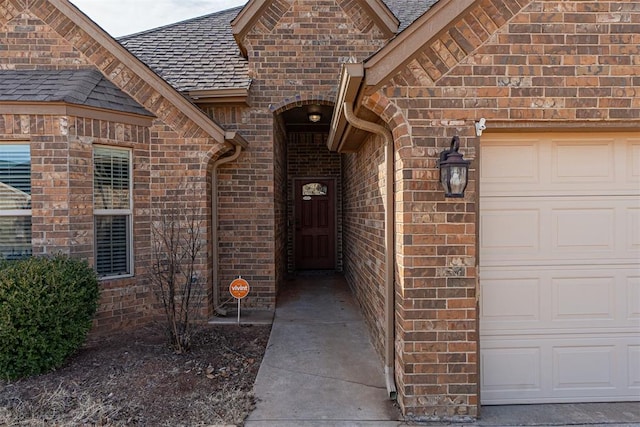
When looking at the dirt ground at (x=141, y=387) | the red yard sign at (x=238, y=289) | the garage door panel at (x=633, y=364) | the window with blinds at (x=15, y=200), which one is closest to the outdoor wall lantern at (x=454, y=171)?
the garage door panel at (x=633, y=364)

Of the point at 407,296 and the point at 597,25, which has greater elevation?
the point at 597,25

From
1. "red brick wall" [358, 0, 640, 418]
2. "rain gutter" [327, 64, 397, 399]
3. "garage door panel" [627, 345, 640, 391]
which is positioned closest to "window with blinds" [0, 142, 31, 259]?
"rain gutter" [327, 64, 397, 399]

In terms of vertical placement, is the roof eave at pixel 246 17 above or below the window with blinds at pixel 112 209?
above

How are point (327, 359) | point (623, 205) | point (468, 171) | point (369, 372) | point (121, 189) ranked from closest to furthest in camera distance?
point (468, 171) < point (623, 205) < point (369, 372) < point (327, 359) < point (121, 189)

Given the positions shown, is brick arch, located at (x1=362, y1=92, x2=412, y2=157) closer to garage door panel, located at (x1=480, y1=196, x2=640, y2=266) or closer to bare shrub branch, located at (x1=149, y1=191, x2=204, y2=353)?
garage door panel, located at (x1=480, y1=196, x2=640, y2=266)

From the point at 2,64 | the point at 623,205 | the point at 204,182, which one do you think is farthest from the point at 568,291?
the point at 2,64

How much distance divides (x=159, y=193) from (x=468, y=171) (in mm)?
4246

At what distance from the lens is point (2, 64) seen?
5.28 meters

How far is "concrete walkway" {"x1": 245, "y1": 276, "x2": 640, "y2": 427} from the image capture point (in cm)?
306

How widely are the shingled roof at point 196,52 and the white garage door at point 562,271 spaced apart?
3730 millimetres

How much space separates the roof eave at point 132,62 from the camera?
5090mm

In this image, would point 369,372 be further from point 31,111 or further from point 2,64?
point 2,64

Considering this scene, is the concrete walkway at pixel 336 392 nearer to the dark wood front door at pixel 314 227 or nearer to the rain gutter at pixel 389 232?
the rain gutter at pixel 389 232

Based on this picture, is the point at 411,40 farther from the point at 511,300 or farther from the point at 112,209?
the point at 112,209
